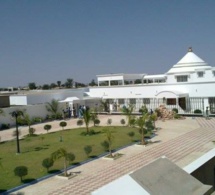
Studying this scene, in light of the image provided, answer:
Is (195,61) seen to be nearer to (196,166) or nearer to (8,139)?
(8,139)

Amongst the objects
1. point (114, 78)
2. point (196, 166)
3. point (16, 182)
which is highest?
point (114, 78)

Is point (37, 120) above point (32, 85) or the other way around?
the other way around

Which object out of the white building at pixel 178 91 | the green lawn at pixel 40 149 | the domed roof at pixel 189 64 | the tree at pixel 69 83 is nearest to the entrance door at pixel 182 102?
the white building at pixel 178 91

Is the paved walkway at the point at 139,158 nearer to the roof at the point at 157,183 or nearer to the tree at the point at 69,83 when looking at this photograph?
the roof at the point at 157,183

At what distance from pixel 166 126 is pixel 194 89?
847 centimetres

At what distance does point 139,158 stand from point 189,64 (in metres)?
25.2

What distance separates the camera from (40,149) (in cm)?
1702

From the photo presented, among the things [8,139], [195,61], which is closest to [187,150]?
[8,139]

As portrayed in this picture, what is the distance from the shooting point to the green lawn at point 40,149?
1207cm

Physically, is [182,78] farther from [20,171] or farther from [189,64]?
[20,171]

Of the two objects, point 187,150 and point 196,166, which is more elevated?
point 196,166

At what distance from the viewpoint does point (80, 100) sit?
3488 cm

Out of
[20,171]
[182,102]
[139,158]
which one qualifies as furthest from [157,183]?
[182,102]

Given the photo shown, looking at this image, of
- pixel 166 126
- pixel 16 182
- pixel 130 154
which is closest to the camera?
pixel 16 182
